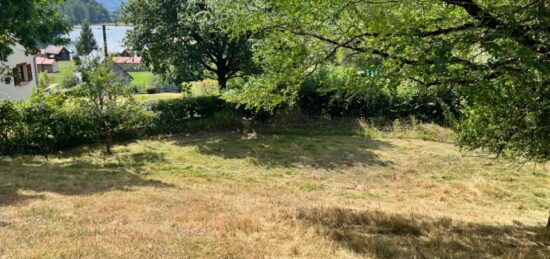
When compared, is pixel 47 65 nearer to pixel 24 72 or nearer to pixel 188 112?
pixel 24 72

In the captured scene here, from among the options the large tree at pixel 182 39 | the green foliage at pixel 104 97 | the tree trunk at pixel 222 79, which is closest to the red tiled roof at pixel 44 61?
the large tree at pixel 182 39

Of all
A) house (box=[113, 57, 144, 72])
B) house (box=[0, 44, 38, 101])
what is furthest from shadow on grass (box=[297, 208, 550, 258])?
house (box=[0, 44, 38, 101])

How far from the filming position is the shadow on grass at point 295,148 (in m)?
12.8

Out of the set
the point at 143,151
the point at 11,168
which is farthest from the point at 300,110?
the point at 11,168

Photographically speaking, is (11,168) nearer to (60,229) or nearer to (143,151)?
(143,151)

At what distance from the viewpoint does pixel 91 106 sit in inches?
507

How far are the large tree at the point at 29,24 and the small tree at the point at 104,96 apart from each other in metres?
1.67

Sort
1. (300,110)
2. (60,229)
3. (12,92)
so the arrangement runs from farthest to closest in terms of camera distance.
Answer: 1. (12,92)
2. (300,110)
3. (60,229)

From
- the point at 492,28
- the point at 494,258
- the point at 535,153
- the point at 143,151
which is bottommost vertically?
the point at 143,151

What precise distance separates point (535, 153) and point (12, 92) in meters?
24.7

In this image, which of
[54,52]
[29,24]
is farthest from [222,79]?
[54,52]

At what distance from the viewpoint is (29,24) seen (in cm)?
1183

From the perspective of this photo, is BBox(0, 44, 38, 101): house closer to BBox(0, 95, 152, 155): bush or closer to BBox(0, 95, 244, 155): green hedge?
BBox(0, 95, 244, 155): green hedge

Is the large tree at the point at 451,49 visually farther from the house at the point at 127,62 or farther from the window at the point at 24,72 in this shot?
the window at the point at 24,72
